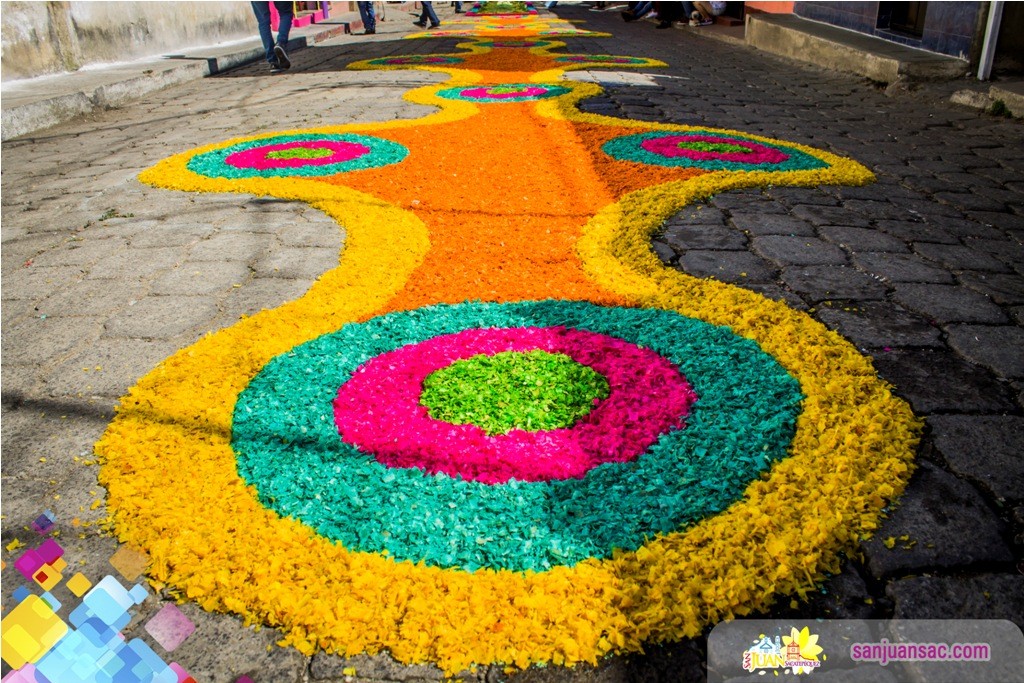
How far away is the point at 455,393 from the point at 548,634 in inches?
33.1

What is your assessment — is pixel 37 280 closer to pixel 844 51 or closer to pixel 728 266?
pixel 728 266

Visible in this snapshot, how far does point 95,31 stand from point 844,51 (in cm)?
868

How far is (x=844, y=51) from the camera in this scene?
322 inches

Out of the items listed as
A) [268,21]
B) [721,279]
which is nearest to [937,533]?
[721,279]

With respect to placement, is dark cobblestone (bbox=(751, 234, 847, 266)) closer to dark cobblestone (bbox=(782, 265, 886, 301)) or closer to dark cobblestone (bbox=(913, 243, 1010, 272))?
dark cobblestone (bbox=(782, 265, 886, 301))

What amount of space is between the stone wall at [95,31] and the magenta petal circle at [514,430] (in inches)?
294

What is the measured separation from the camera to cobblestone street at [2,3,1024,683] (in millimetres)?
1370

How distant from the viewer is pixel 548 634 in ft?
4.20

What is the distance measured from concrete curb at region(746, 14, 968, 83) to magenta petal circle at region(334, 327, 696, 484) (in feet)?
20.7

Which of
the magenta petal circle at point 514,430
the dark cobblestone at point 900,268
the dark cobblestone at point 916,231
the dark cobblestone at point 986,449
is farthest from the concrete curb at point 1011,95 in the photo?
the magenta petal circle at point 514,430

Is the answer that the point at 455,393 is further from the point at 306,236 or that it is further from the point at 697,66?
the point at 697,66

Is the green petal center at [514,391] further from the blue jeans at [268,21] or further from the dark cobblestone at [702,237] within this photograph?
the blue jeans at [268,21]

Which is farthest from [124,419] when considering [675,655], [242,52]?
[242,52]

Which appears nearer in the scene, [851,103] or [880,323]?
[880,323]
